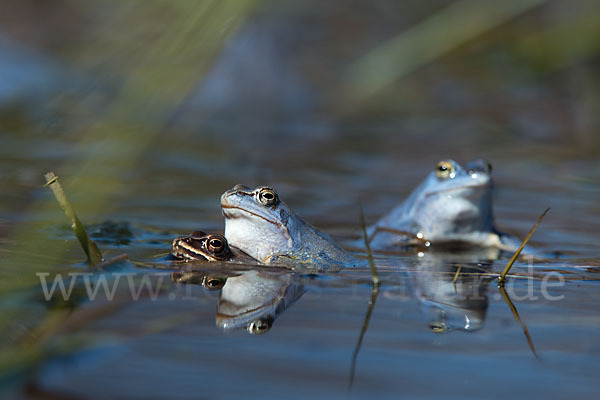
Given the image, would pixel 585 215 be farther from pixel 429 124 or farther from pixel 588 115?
pixel 588 115

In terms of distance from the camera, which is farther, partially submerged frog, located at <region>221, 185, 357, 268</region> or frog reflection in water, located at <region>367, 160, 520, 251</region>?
frog reflection in water, located at <region>367, 160, 520, 251</region>

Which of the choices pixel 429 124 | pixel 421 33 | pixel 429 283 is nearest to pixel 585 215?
pixel 421 33

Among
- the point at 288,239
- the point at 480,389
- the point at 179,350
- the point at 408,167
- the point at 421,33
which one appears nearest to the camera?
the point at 480,389

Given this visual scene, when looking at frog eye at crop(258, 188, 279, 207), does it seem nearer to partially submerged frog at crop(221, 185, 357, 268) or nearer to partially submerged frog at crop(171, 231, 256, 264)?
partially submerged frog at crop(221, 185, 357, 268)

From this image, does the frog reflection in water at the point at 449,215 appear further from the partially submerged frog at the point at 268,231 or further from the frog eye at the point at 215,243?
the frog eye at the point at 215,243

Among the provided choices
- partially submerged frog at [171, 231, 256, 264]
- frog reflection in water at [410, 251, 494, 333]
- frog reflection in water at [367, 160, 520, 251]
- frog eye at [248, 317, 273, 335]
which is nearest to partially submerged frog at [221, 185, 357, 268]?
partially submerged frog at [171, 231, 256, 264]

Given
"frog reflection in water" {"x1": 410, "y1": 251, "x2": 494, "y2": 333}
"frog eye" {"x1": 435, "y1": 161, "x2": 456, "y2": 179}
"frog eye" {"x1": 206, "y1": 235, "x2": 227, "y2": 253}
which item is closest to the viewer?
"frog reflection in water" {"x1": 410, "y1": 251, "x2": 494, "y2": 333}

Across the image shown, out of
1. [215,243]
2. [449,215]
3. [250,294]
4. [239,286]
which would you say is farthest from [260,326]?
[449,215]

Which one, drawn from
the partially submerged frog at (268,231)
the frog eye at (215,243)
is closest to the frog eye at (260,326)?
the frog eye at (215,243)

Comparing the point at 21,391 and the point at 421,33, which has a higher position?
the point at 421,33
